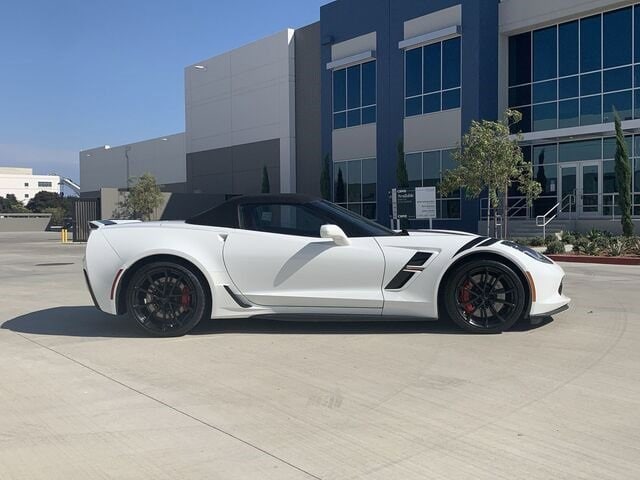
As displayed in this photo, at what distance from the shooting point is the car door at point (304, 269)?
5844 millimetres

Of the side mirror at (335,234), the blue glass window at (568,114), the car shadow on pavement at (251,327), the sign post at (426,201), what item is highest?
the blue glass window at (568,114)

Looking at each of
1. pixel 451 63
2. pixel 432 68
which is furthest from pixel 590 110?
pixel 432 68

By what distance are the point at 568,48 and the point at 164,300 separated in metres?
23.3

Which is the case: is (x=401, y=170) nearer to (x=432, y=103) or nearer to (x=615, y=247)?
(x=432, y=103)

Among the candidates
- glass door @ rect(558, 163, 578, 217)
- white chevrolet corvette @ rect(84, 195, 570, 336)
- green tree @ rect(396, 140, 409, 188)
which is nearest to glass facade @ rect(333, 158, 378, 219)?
green tree @ rect(396, 140, 409, 188)

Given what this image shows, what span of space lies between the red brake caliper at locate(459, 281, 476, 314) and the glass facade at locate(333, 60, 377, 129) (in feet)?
83.0

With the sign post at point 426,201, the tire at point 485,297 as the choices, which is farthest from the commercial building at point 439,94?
the tire at point 485,297

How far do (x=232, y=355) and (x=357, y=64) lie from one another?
91.5 feet

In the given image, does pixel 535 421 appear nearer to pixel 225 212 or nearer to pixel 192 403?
pixel 192 403

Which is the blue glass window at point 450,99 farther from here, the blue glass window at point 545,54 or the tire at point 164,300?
the tire at point 164,300

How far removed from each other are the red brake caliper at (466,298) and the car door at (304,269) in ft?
2.72

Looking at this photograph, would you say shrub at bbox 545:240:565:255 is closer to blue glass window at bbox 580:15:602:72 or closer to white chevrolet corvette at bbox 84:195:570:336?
blue glass window at bbox 580:15:602:72

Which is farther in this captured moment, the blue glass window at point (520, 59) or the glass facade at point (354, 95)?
the glass facade at point (354, 95)

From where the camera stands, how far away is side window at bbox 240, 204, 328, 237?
6.07 meters
